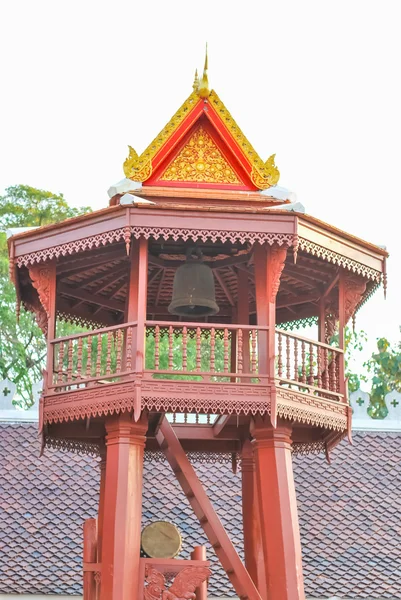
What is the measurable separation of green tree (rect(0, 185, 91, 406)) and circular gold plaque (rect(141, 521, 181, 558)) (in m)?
15.9

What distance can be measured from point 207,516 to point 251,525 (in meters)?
1.19

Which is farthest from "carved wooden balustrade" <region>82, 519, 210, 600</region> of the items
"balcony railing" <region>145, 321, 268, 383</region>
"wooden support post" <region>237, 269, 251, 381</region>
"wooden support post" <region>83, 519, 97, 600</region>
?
"wooden support post" <region>237, 269, 251, 381</region>

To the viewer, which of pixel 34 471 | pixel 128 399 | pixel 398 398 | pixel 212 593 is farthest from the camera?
pixel 398 398

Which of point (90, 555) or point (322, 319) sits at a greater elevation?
point (322, 319)

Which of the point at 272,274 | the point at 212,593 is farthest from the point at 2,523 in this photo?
the point at 272,274

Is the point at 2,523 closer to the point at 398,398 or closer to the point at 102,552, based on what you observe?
the point at 102,552

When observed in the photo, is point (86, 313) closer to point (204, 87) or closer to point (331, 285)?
point (331, 285)

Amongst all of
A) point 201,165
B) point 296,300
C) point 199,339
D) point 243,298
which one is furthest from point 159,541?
point 201,165

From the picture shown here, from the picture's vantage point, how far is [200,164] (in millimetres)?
15125

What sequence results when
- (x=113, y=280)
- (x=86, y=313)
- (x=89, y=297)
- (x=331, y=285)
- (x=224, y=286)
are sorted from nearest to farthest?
(x=331, y=285), (x=113, y=280), (x=89, y=297), (x=224, y=286), (x=86, y=313)

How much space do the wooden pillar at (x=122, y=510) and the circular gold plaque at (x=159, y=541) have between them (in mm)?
1068

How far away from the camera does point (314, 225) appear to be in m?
14.4

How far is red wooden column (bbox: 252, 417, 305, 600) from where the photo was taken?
13547 mm

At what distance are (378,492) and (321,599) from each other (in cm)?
323
